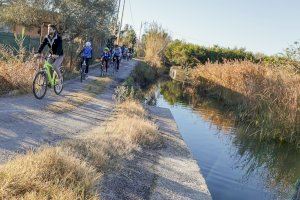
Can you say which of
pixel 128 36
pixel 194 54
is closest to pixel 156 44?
pixel 194 54

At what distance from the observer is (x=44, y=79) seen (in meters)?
12.1

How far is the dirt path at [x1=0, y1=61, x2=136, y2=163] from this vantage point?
7494 millimetres

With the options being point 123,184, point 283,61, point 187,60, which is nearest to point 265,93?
point 283,61

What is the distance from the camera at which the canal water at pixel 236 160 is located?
10180 mm

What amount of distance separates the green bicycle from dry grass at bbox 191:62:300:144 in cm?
754

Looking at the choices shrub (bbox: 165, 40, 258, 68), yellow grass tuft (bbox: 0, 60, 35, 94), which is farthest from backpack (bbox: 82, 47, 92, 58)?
shrub (bbox: 165, 40, 258, 68)

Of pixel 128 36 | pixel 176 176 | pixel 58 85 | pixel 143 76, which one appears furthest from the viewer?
pixel 128 36

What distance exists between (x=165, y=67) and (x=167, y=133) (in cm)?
3253

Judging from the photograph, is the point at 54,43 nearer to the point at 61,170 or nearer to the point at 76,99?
the point at 76,99

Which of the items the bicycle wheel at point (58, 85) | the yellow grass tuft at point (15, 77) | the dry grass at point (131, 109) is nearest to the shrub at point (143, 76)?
the dry grass at point (131, 109)

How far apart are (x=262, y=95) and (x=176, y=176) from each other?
1032 cm

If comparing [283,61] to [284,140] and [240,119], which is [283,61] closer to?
Answer: [240,119]

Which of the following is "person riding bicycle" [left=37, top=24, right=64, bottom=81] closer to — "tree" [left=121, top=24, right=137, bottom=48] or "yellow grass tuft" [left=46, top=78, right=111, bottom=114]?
"yellow grass tuft" [left=46, top=78, right=111, bottom=114]

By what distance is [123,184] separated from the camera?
21.3 ft
